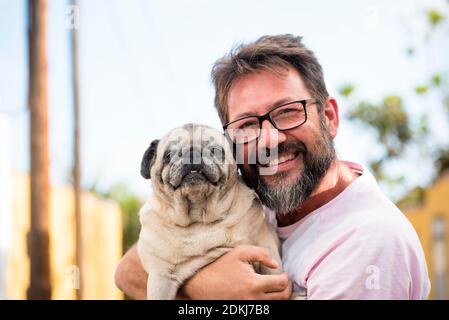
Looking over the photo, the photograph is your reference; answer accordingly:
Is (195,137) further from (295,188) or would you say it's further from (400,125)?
(400,125)

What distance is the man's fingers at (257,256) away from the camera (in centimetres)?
174

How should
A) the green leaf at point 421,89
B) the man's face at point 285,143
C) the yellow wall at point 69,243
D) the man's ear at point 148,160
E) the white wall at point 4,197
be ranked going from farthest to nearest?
the green leaf at point 421,89 < the yellow wall at point 69,243 < the white wall at point 4,197 < the man's ear at point 148,160 < the man's face at point 285,143

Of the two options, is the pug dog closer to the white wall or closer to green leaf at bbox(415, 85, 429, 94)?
the white wall

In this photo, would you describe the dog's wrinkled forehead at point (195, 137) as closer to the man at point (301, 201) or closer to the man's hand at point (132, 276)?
the man at point (301, 201)

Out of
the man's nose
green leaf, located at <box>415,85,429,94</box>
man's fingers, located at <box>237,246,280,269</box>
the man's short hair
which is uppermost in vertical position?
green leaf, located at <box>415,85,429,94</box>

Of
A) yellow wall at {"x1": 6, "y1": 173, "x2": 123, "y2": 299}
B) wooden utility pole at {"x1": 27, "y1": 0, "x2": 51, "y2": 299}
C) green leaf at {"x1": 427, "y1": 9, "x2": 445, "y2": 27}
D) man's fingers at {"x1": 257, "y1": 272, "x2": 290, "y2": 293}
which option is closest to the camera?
man's fingers at {"x1": 257, "y1": 272, "x2": 290, "y2": 293}

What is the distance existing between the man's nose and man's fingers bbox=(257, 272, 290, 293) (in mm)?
408

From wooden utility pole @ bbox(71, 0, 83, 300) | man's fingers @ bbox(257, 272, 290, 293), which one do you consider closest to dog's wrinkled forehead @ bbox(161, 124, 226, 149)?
man's fingers @ bbox(257, 272, 290, 293)

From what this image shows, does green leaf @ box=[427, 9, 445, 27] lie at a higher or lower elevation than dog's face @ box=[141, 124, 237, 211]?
higher

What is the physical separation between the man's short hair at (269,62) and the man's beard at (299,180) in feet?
0.50

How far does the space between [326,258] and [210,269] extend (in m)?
0.37

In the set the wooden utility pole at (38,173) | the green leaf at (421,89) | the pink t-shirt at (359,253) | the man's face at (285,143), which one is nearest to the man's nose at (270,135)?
the man's face at (285,143)

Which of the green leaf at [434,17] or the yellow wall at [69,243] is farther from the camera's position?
the green leaf at [434,17]

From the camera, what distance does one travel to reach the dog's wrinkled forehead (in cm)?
189
